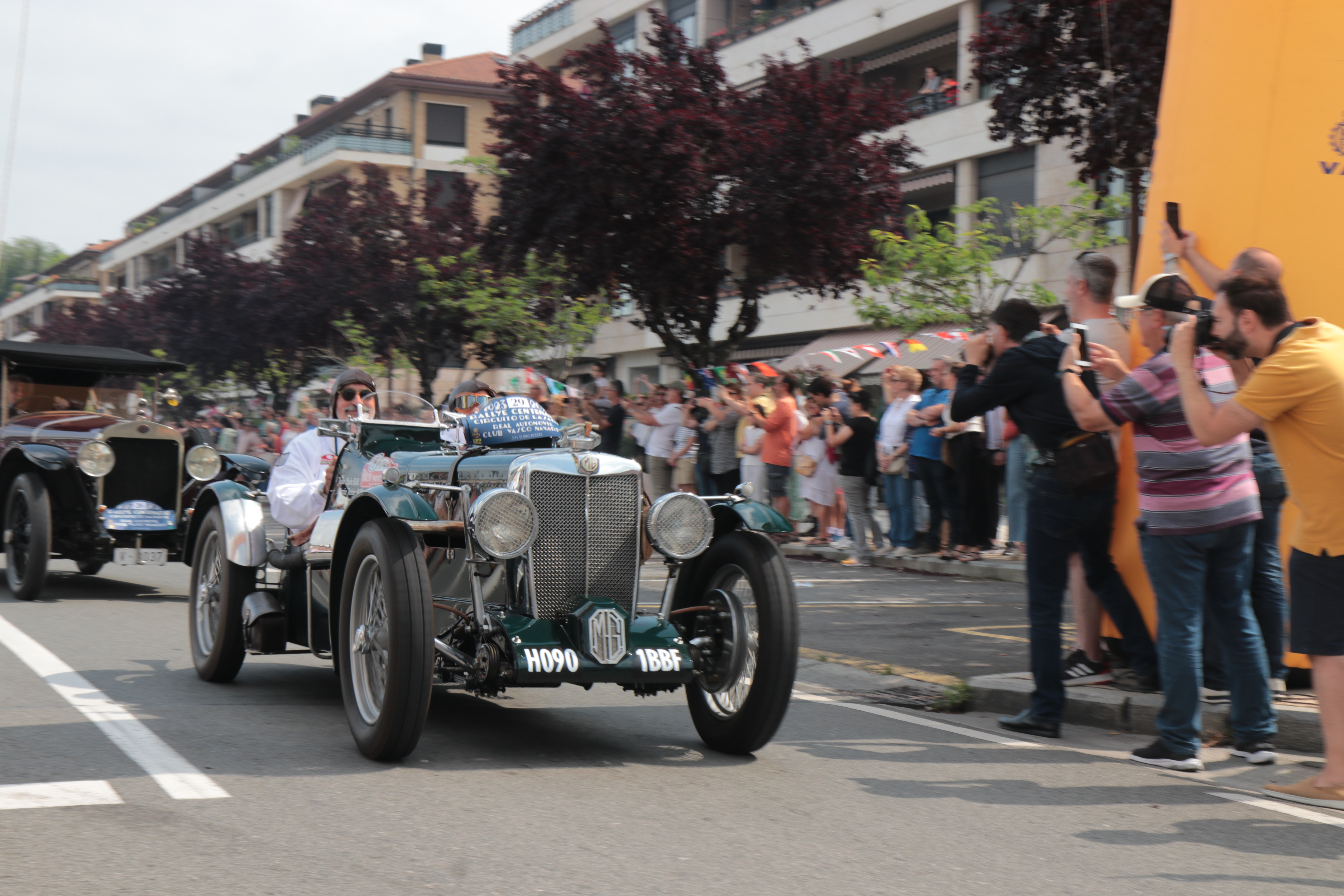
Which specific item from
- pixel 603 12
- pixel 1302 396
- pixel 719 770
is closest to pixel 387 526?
pixel 719 770

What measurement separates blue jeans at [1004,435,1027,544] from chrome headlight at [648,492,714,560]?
7.26m

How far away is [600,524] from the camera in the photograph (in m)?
5.86

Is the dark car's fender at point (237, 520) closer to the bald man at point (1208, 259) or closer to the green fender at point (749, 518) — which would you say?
the green fender at point (749, 518)

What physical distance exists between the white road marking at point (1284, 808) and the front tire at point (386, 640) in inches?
122

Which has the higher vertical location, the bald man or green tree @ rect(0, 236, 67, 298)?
green tree @ rect(0, 236, 67, 298)

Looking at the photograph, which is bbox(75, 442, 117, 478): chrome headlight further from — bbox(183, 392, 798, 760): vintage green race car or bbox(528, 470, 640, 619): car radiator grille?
bbox(528, 470, 640, 619): car radiator grille

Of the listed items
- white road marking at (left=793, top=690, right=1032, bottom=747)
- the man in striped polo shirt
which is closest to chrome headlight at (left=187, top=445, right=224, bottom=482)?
white road marking at (left=793, top=690, right=1032, bottom=747)

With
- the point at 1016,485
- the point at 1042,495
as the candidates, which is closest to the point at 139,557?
the point at 1016,485

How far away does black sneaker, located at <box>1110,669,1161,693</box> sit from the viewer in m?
6.91

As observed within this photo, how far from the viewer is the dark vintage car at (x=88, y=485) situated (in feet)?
37.0

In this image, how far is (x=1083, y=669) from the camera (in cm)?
734

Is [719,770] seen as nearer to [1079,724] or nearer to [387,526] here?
[387,526]

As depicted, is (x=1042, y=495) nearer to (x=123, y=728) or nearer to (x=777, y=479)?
(x=123, y=728)

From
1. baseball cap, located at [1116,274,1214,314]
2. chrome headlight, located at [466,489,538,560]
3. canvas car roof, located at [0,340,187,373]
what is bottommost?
chrome headlight, located at [466,489,538,560]
